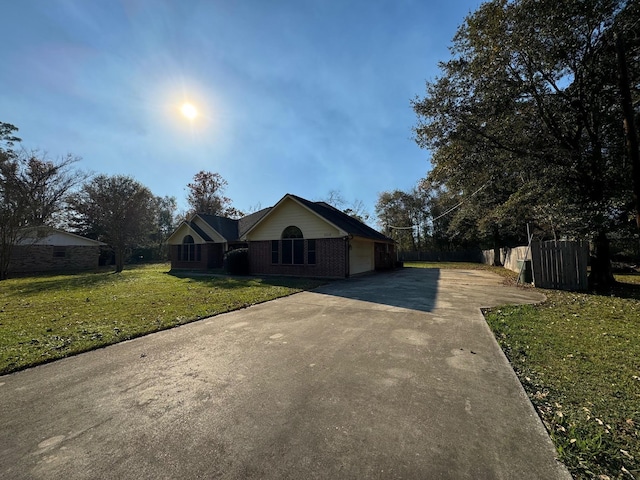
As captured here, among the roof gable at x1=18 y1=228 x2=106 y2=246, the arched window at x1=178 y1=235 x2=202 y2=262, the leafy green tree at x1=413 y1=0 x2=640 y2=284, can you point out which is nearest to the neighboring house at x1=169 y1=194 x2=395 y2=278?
the arched window at x1=178 y1=235 x2=202 y2=262

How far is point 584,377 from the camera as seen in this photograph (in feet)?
Result: 11.4

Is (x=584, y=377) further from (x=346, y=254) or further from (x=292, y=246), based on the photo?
(x=292, y=246)

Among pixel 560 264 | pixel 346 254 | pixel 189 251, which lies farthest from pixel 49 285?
pixel 560 264

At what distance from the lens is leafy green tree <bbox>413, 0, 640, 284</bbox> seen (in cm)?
942

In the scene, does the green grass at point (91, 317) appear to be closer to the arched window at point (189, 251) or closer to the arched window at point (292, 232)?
the arched window at point (292, 232)

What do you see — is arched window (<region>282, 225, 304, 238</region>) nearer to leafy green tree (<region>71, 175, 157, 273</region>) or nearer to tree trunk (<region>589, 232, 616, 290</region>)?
tree trunk (<region>589, 232, 616, 290</region>)

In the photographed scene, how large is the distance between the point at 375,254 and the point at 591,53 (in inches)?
571

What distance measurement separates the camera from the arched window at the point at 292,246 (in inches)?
642

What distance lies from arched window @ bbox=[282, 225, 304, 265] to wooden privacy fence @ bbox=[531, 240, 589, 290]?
1087 cm

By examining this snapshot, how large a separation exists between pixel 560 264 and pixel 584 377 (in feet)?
31.9

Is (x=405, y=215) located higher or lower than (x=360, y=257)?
higher

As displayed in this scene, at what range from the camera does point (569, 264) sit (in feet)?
35.4

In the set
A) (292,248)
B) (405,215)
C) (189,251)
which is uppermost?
(405,215)

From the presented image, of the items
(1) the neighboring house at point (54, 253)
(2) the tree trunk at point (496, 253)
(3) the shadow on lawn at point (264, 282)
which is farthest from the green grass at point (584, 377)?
(1) the neighboring house at point (54, 253)
